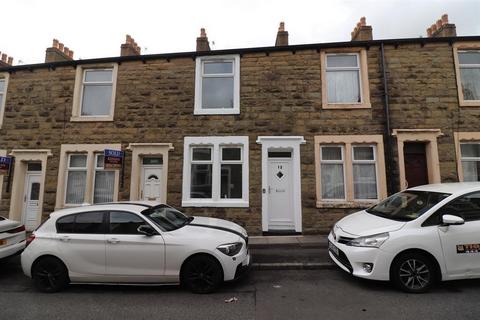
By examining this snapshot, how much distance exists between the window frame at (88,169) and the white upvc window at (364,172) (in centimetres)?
790

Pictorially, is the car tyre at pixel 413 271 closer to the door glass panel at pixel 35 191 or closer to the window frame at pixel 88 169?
the window frame at pixel 88 169

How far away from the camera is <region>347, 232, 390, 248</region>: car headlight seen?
4.59 m

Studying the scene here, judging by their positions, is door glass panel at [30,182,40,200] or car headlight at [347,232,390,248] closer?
car headlight at [347,232,390,248]

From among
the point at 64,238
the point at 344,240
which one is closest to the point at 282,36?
the point at 344,240

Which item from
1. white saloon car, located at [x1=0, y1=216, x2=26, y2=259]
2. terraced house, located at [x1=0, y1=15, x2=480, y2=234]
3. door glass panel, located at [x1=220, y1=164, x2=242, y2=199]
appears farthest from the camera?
door glass panel, located at [x1=220, y1=164, x2=242, y2=199]

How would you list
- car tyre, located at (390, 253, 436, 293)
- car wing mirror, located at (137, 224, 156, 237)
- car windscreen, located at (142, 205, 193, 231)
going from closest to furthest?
1. car tyre, located at (390, 253, 436, 293)
2. car wing mirror, located at (137, 224, 156, 237)
3. car windscreen, located at (142, 205, 193, 231)

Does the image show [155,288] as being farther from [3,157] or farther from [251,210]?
[3,157]

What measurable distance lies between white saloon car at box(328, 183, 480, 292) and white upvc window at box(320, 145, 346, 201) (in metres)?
4.02

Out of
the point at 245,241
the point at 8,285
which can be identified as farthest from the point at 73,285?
the point at 245,241

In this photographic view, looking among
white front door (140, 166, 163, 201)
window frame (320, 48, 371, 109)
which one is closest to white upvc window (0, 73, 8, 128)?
white front door (140, 166, 163, 201)

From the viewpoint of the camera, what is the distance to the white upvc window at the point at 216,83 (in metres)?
9.49

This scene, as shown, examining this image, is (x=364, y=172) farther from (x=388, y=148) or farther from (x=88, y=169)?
(x=88, y=169)

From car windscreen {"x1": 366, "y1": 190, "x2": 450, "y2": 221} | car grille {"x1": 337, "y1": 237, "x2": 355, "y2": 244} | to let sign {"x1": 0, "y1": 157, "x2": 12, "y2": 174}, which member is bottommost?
car grille {"x1": 337, "y1": 237, "x2": 355, "y2": 244}

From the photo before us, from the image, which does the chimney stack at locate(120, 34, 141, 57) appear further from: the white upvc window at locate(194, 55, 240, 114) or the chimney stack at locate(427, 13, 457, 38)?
the chimney stack at locate(427, 13, 457, 38)
